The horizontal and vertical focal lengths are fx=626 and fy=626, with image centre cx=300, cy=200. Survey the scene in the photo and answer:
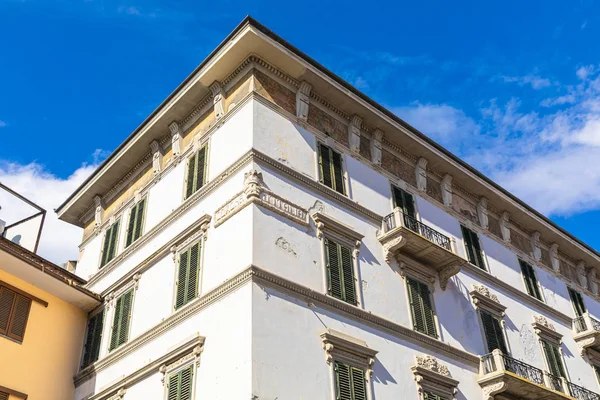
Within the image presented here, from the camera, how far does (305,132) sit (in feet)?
71.0

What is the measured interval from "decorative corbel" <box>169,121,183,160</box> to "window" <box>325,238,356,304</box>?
24.0ft

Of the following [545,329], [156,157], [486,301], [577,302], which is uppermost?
[156,157]

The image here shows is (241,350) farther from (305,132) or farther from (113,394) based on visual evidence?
(305,132)

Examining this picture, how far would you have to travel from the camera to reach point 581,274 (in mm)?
31406

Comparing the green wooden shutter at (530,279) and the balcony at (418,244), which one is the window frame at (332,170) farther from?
the green wooden shutter at (530,279)

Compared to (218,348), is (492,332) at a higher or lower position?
higher

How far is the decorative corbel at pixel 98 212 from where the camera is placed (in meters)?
26.3

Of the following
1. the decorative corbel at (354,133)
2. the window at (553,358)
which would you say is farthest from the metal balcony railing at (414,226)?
the window at (553,358)

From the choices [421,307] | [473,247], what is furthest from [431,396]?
[473,247]

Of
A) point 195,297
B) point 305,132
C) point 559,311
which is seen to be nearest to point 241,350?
point 195,297

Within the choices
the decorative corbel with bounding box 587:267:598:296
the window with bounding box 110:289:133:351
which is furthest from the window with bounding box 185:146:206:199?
the decorative corbel with bounding box 587:267:598:296

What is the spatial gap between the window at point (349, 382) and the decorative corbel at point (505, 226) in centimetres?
1297

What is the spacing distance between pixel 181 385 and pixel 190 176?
305 inches

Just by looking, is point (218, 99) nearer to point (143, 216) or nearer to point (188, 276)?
point (143, 216)
